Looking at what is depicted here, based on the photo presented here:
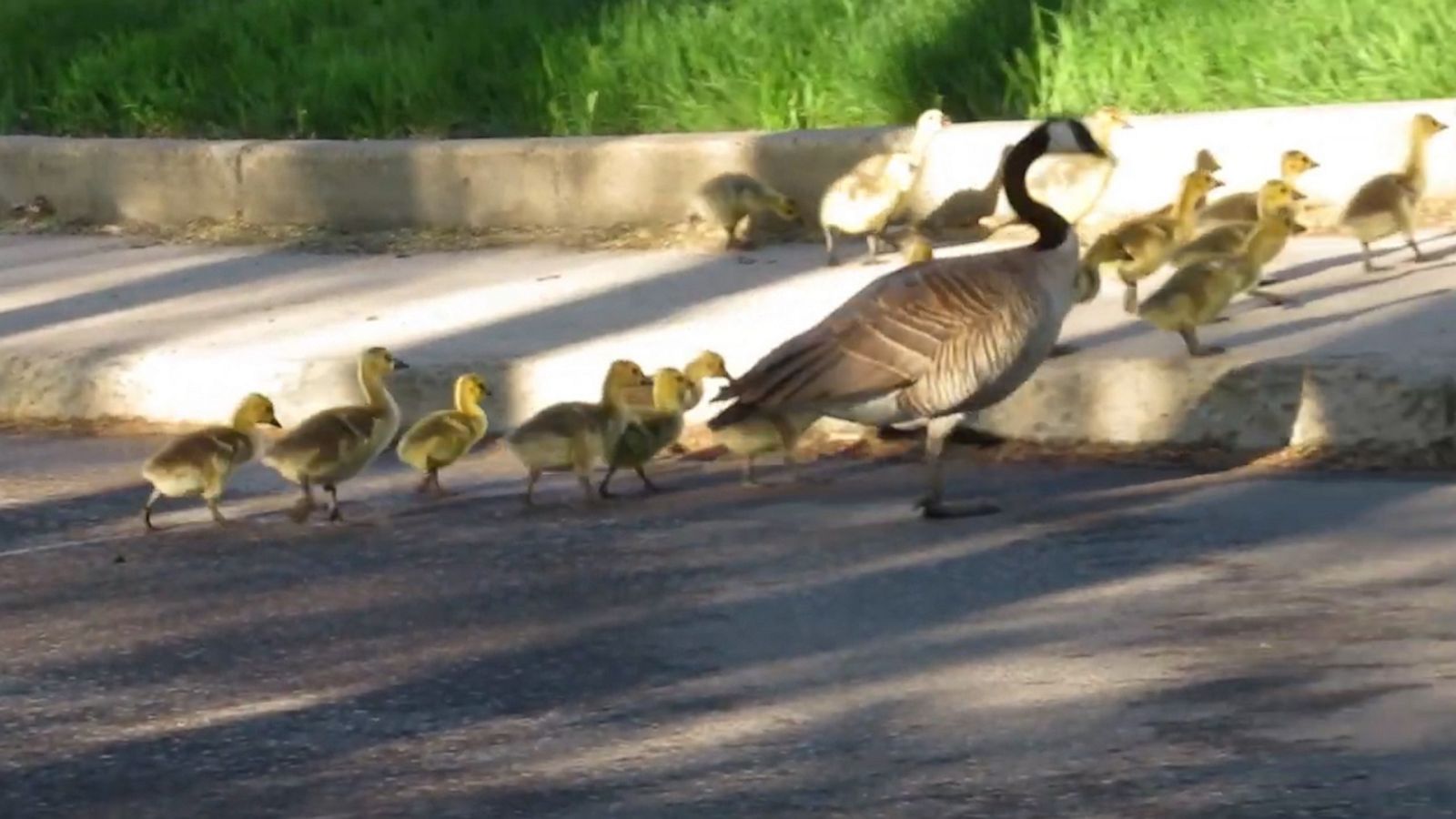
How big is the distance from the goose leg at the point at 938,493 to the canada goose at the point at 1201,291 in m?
1.04

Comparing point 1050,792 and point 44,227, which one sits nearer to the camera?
point 1050,792

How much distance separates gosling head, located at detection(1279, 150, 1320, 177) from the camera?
10.6 meters

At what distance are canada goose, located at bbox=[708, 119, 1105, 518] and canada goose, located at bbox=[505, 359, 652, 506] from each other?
504 mm

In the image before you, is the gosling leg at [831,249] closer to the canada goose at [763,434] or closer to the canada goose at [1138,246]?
the canada goose at [1138,246]

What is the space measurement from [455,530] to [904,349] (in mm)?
1392

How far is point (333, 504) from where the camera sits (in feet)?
27.9

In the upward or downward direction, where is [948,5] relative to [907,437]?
upward

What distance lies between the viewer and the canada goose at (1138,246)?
9.73m

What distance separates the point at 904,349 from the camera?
7797 mm

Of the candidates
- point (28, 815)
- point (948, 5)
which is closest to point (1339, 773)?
point (28, 815)

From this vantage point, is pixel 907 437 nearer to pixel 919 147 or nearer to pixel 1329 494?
pixel 1329 494

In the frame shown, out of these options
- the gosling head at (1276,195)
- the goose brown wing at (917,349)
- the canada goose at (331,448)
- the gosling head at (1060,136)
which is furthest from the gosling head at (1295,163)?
the canada goose at (331,448)

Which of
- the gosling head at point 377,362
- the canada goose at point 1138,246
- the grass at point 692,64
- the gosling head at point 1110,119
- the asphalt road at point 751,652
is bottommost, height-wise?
the asphalt road at point 751,652

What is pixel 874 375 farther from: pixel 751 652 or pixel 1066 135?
pixel 751 652
